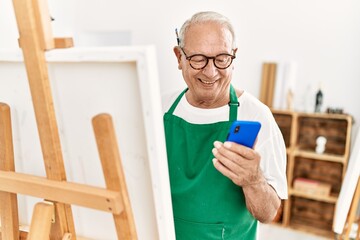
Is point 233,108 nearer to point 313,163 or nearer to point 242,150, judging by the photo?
point 242,150

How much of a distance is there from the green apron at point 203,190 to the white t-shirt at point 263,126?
27 mm

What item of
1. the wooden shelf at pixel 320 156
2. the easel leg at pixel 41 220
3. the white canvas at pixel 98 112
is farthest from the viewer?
the wooden shelf at pixel 320 156

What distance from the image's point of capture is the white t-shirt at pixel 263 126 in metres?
1.06

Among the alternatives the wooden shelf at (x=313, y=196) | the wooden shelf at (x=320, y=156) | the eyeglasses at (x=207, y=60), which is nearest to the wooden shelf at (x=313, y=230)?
the wooden shelf at (x=313, y=196)

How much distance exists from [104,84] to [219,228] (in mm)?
627

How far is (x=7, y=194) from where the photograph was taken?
0.96m

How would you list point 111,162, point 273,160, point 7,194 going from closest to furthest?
point 111,162
point 7,194
point 273,160

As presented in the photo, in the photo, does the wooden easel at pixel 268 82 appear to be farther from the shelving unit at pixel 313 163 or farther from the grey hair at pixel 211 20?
the grey hair at pixel 211 20

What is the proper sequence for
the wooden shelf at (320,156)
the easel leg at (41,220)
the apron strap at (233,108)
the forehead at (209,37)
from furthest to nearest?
the wooden shelf at (320,156), the apron strap at (233,108), the forehead at (209,37), the easel leg at (41,220)

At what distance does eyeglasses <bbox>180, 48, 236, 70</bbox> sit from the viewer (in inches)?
41.3

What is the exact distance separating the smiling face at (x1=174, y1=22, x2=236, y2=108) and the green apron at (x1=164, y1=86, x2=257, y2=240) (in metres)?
0.07

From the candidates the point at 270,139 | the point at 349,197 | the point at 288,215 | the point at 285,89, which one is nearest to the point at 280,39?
the point at 285,89

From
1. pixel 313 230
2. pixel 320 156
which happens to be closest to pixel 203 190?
pixel 320 156

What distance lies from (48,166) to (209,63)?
1.79 feet
